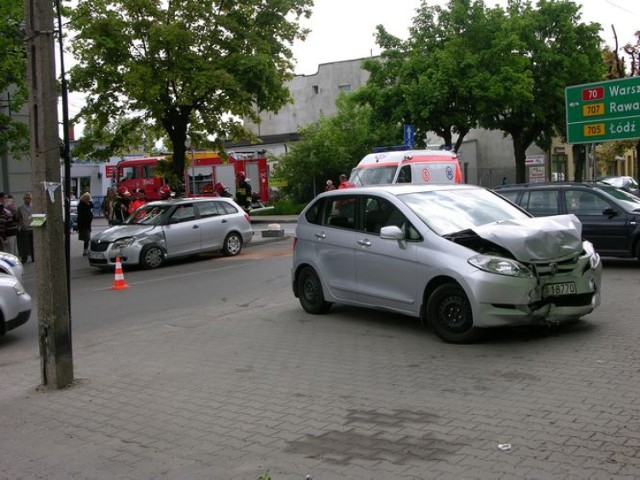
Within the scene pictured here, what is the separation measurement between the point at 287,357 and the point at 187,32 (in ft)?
45.7

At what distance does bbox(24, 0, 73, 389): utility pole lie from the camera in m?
6.38

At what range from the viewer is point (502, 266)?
23.4 ft

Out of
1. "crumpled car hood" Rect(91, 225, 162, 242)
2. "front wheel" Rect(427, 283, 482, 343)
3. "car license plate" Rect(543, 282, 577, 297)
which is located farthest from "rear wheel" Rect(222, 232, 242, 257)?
"car license plate" Rect(543, 282, 577, 297)

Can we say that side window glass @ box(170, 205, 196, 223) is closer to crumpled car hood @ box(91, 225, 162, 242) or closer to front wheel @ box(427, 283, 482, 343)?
crumpled car hood @ box(91, 225, 162, 242)

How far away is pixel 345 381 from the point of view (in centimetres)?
645

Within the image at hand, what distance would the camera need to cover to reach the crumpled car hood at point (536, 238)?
718 centimetres

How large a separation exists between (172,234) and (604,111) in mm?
11278

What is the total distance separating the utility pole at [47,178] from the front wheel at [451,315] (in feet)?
12.5

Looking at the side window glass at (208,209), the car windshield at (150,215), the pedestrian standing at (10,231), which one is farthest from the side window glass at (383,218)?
the pedestrian standing at (10,231)

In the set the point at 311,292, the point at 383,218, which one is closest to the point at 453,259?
the point at 383,218

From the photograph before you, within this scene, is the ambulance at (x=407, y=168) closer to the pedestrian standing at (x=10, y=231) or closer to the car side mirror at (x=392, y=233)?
the pedestrian standing at (x=10, y=231)

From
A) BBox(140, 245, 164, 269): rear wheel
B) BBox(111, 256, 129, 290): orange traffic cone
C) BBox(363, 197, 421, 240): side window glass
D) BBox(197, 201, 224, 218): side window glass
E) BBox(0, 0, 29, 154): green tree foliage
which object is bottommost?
BBox(111, 256, 129, 290): orange traffic cone

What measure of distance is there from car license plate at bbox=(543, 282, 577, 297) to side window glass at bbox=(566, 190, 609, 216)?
5718 millimetres

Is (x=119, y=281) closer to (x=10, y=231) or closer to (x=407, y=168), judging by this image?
(x=10, y=231)
